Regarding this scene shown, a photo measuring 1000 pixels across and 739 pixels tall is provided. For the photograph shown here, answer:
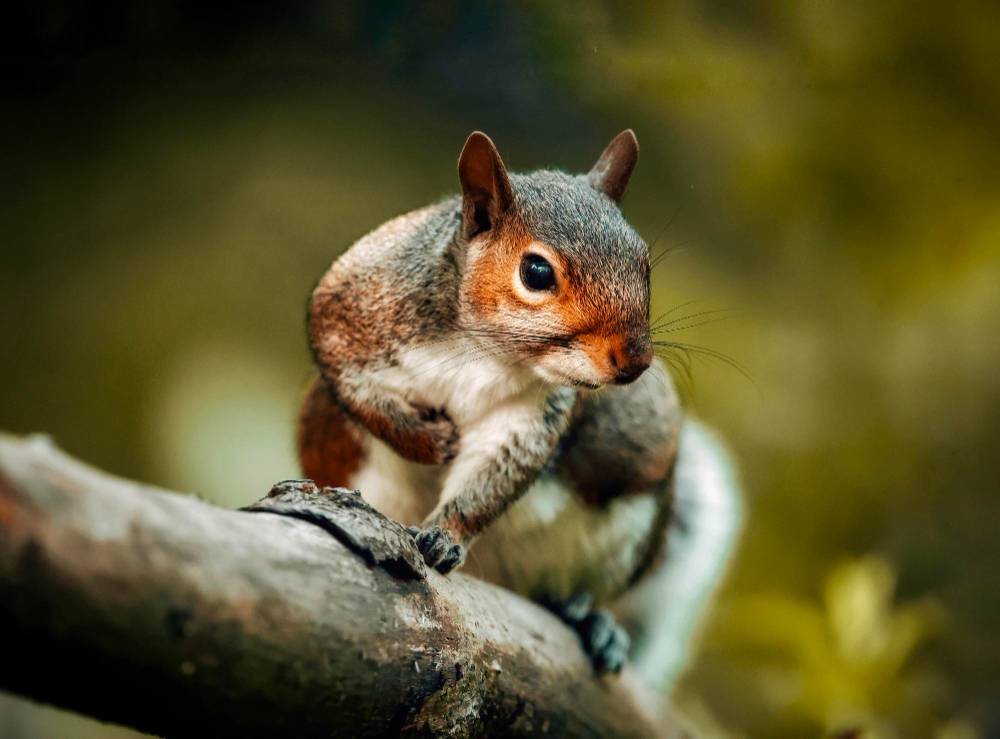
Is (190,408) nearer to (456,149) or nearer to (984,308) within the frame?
(456,149)

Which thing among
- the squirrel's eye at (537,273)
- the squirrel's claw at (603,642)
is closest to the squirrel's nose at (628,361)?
the squirrel's eye at (537,273)

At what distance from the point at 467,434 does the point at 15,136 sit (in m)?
0.77

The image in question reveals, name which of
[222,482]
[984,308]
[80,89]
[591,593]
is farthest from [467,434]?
[984,308]

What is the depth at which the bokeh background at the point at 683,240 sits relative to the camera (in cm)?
144

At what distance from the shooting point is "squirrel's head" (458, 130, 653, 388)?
1003 mm

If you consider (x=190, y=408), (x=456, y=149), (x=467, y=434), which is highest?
(x=456, y=149)

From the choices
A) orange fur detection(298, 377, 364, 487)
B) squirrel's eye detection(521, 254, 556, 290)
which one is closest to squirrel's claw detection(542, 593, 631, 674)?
orange fur detection(298, 377, 364, 487)

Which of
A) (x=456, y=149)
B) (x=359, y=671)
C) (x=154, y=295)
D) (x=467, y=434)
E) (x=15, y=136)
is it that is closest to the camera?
(x=359, y=671)

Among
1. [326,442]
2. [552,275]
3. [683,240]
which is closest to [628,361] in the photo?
[552,275]

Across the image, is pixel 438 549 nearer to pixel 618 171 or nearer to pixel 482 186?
pixel 482 186

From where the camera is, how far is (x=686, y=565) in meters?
1.66

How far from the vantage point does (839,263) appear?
2.20m

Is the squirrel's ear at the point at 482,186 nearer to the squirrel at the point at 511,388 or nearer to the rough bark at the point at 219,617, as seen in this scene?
the squirrel at the point at 511,388

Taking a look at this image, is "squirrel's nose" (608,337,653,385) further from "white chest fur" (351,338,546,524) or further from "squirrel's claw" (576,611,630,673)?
"squirrel's claw" (576,611,630,673)
